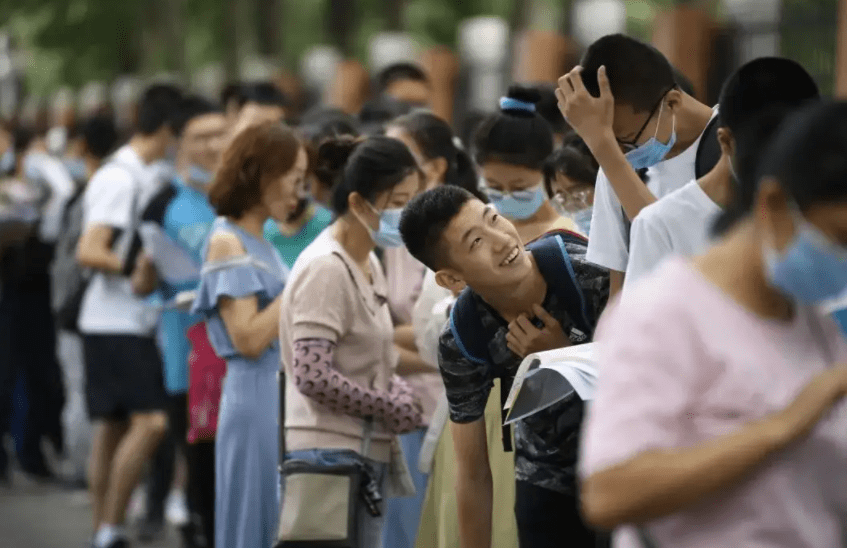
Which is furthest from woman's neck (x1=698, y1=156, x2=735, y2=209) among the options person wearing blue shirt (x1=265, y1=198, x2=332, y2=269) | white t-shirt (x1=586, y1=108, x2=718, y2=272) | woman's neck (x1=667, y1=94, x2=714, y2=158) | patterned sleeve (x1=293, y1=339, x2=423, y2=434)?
person wearing blue shirt (x1=265, y1=198, x2=332, y2=269)

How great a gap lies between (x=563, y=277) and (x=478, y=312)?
9.8 inches

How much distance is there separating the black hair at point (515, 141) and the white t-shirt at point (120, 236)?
3.54 meters

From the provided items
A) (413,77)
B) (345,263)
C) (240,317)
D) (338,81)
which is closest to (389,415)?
(345,263)

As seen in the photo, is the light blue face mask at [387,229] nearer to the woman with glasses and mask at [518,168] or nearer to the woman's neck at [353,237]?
the woman's neck at [353,237]

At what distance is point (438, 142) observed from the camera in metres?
7.12

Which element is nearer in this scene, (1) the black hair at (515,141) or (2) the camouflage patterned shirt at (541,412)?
(2) the camouflage patterned shirt at (541,412)

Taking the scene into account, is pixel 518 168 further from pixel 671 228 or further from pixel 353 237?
pixel 671 228

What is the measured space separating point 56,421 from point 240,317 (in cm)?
712

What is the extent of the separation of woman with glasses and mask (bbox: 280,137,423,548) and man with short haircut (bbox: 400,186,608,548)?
2.82ft

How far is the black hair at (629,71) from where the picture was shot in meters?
4.80

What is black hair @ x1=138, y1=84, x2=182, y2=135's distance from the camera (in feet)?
33.5

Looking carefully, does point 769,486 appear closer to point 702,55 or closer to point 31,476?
point 31,476

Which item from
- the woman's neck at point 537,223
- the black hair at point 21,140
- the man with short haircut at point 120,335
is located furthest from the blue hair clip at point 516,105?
the black hair at point 21,140

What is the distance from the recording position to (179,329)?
29.9ft
